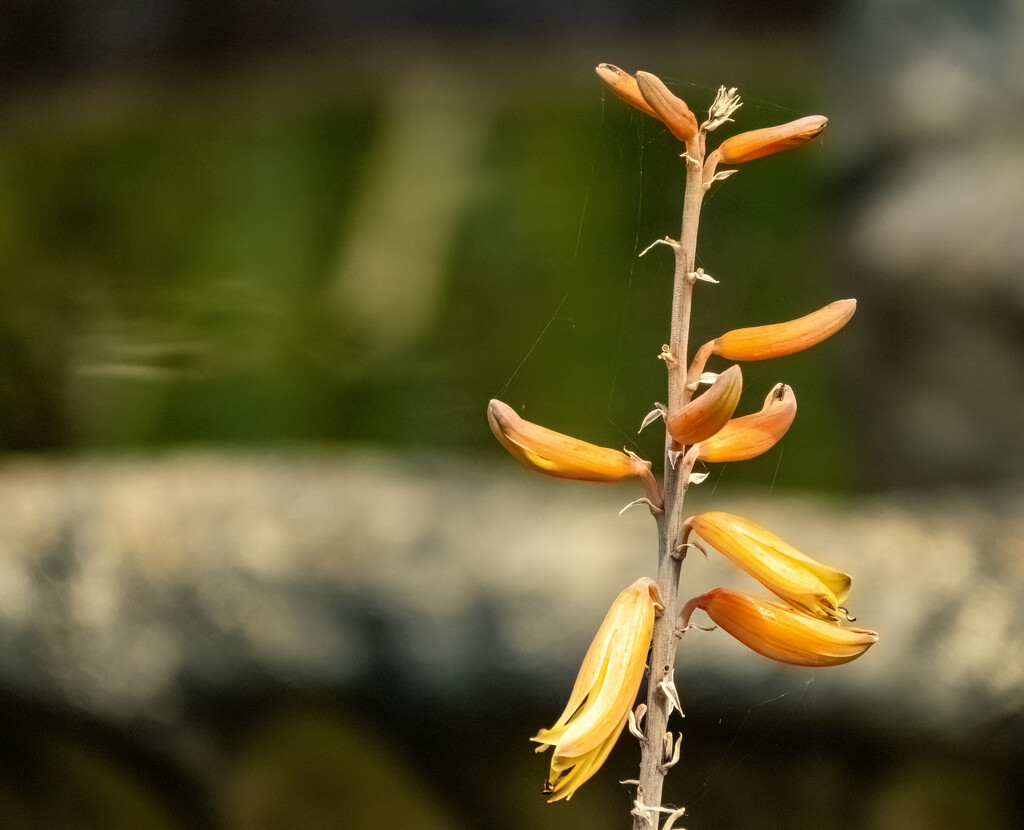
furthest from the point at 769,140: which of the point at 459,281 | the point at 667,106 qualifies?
the point at 459,281

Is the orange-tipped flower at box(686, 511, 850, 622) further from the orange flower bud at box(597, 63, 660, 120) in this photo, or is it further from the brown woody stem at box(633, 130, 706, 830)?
the orange flower bud at box(597, 63, 660, 120)

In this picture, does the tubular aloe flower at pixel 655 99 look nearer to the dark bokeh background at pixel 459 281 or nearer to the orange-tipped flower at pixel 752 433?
the orange-tipped flower at pixel 752 433

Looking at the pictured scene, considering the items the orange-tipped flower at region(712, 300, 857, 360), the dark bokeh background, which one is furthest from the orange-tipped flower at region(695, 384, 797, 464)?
the dark bokeh background

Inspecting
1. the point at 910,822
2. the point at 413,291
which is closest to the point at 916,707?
the point at 910,822

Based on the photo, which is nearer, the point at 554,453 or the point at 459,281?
the point at 554,453

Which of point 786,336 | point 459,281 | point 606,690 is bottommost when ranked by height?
point 606,690

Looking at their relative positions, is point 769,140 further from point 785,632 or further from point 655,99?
point 785,632

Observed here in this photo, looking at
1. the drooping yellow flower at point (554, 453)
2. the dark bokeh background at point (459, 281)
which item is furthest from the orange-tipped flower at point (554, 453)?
the dark bokeh background at point (459, 281)
